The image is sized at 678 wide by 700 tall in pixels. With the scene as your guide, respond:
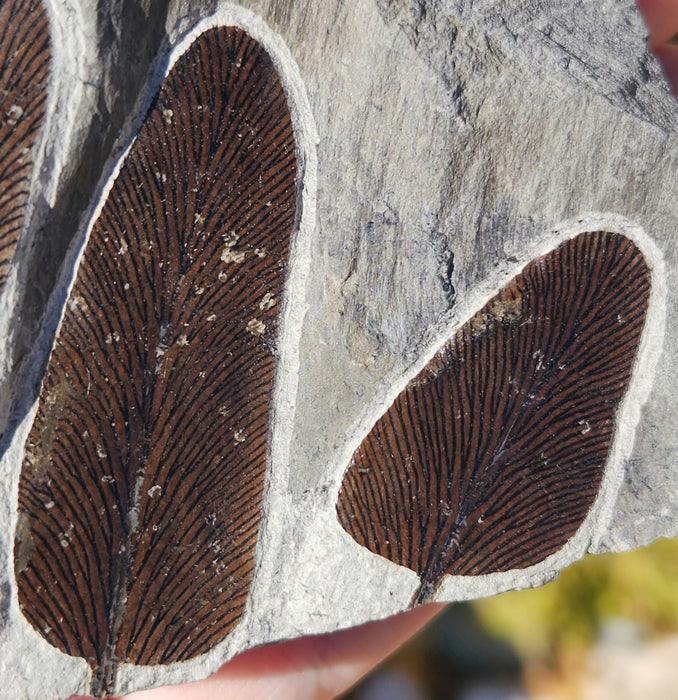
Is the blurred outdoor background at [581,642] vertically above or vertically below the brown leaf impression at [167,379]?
below

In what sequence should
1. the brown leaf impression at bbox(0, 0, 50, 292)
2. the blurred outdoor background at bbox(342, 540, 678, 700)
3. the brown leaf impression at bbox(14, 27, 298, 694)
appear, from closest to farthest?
the brown leaf impression at bbox(0, 0, 50, 292), the brown leaf impression at bbox(14, 27, 298, 694), the blurred outdoor background at bbox(342, 540, 678, 700)

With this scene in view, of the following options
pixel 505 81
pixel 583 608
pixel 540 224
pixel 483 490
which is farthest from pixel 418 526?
pixel 583 608

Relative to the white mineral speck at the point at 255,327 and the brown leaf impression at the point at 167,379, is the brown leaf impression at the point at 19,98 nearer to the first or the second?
the brown leaf impression at the point at 167,379

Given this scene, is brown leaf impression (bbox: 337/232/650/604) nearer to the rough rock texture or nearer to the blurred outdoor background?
the rough rock texture

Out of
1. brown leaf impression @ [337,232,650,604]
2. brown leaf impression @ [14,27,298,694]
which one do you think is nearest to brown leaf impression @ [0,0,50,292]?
brown leaf impression @ [14,27,298,694]

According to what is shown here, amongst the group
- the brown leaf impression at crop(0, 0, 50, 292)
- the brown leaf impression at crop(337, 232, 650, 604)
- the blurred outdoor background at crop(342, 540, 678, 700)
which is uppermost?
the brown leaf impression at crop(0, 0, 50, 292)

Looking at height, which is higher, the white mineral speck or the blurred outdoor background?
the white mineral speck

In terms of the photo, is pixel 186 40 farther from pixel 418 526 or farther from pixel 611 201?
pixel 418 526

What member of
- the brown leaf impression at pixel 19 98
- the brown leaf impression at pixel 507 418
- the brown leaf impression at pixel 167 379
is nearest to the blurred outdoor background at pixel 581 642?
the brown leaf impression at pixel 507 418
